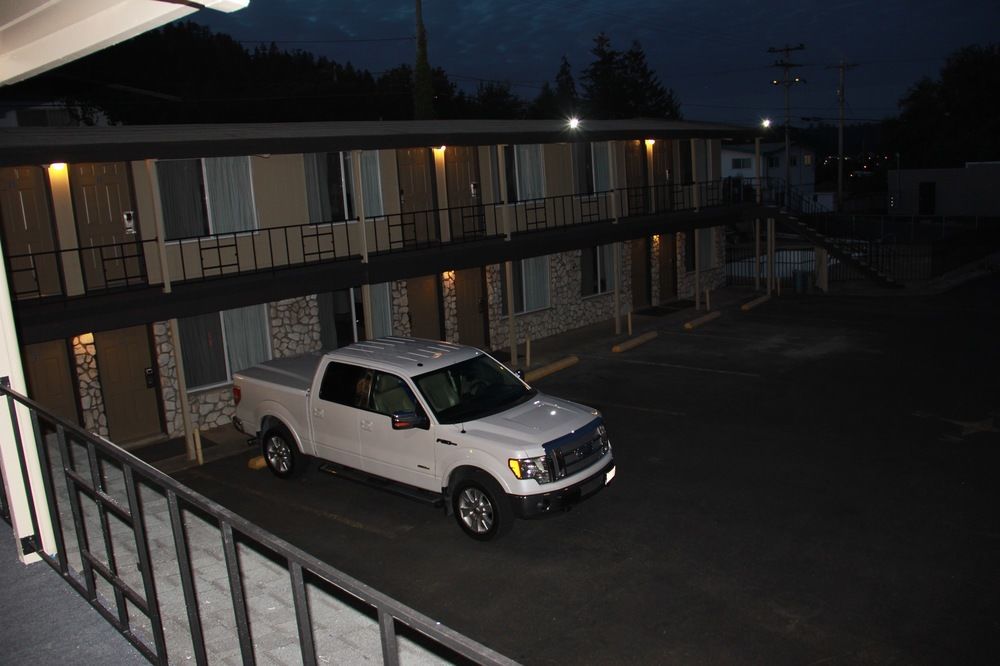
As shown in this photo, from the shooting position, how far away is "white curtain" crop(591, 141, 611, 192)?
81.6 feet

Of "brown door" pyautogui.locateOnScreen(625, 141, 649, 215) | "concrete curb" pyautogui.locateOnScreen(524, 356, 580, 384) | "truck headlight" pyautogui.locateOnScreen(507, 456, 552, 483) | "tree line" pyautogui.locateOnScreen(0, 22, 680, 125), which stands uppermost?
"tree line" pyautogui.locateOnScreen(0, 22, 680, 125)

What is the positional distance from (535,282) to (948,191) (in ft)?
137

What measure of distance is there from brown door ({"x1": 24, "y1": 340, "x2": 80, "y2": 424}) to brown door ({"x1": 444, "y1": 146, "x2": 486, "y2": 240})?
937 centimetres

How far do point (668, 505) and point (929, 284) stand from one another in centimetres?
2329

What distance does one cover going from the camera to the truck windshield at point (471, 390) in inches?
427

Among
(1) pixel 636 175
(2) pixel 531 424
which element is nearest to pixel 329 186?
(2) pixel 531 424

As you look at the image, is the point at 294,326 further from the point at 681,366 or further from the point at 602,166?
the point at 602,166

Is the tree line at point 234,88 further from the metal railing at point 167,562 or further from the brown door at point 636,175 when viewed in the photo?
the metal railing at point 167,562

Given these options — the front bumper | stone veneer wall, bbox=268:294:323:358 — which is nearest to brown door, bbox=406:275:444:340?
stone veneer wall, bbox=268:294:323:358

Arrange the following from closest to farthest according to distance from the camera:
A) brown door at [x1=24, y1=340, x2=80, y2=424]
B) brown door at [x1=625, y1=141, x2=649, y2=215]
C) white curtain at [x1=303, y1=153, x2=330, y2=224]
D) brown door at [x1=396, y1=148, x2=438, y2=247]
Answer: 1. brown door at [x1=24, y1=340, x2=80, y2=424]
2. white curtain at [x1=303, y1=153, x2=330, y2=224]
3. brown door at [x1=396, y1=148, x2=438, y2=247]
4. brown door at [x1=625, y1=141, x2=649, y2=215]

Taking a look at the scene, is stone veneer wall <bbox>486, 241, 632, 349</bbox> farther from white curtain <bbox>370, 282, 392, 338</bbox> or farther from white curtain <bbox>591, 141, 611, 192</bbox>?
white curtain <bbox>370, 282, 392, 338</bbox>

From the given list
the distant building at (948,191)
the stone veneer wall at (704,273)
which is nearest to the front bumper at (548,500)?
the stone veneer wall at (704,273)

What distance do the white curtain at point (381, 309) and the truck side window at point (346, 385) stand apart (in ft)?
23.5

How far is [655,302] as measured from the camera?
2750 centimetres
